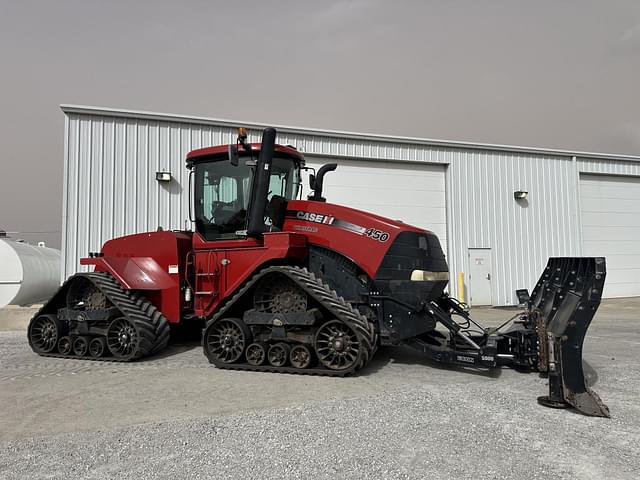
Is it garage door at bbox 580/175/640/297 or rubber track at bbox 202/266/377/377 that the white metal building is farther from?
rubber track at bbox 202/266/377/377

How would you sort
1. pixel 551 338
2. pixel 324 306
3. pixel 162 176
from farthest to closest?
pixel 162 176, pixel 324 306, pixel 551 338

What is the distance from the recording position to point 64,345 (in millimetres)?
6785

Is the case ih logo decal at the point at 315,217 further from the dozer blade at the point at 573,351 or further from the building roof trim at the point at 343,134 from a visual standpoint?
the building roof trim at the point at 343,134

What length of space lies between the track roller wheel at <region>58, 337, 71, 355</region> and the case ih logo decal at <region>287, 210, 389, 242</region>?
3953 millimetres

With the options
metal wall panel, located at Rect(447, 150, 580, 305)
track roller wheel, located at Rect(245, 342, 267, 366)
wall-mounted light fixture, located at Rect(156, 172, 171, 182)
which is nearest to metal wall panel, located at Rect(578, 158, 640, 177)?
metal wall panel, located at Rect(447, 150, 580, 305)

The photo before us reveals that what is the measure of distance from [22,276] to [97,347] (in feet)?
29.2

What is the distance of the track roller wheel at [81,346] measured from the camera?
6.63 m

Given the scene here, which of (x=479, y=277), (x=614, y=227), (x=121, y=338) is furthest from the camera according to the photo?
(x=614, y=227)

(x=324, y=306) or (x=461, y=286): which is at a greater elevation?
(x=324, y=306)

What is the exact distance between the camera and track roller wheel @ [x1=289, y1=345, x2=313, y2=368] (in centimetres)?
548

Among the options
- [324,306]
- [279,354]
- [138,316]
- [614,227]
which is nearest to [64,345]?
[138,316]

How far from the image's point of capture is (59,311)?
682cm

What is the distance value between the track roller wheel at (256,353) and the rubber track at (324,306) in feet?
0.21

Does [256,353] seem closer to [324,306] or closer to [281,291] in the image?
[281,291]
